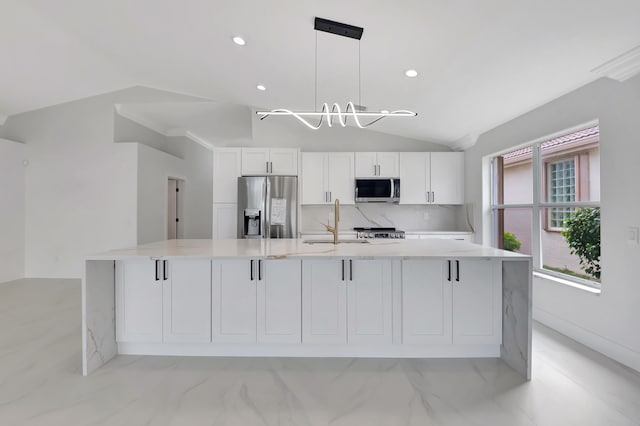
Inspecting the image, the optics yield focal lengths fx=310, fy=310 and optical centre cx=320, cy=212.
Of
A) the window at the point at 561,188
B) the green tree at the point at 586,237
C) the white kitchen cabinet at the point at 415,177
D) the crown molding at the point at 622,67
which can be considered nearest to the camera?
the crown molding at the point at 622,67

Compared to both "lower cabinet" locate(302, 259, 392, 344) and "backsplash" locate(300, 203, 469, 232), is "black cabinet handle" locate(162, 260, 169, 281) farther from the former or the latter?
"backsplash" locate(300, 203, 469, 232)

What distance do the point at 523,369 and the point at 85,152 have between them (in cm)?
632

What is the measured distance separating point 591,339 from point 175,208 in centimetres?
666

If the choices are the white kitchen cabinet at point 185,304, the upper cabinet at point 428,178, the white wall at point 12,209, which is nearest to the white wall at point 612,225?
the upper cabinet at point 428,178

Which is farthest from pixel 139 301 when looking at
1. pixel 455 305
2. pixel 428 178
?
pixel 428 178

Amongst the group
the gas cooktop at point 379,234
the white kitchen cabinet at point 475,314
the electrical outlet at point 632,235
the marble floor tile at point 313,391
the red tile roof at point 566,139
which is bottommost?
the marble floor tile at point 313,391

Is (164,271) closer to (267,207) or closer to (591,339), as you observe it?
(267,207)

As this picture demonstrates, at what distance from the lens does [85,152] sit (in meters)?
5.05

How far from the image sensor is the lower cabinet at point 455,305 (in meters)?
2.30

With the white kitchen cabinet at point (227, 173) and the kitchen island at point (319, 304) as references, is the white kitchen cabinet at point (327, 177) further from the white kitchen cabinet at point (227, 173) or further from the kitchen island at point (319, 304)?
the kitchen island at point (319, 304)

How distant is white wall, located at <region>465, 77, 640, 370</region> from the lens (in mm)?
2178

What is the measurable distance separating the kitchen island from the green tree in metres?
0.98

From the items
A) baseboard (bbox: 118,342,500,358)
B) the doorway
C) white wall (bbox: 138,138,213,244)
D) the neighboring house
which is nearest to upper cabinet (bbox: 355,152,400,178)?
the neighboring house

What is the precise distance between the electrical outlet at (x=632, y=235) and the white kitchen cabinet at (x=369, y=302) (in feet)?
5.56
